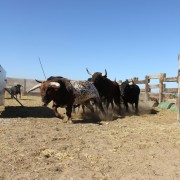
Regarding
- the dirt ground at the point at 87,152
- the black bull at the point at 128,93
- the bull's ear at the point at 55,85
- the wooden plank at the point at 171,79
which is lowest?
the dirt ground at the point at 87,152

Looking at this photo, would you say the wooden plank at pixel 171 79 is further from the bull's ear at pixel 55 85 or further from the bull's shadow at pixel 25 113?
the bull's ear at pixel 55 85

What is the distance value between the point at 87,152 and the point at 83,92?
18.1 ft

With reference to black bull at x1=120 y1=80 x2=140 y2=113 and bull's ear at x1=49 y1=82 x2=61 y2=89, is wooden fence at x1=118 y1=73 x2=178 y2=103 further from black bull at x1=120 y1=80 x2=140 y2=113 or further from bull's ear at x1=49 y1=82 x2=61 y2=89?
bull's ear at x1=49 y1=82 x2=61 y2=89

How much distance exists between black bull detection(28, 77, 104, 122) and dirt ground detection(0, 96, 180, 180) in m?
1.41

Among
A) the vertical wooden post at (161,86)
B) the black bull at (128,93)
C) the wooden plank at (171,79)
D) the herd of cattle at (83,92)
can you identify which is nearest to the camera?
the herd of cattle at (83,92)

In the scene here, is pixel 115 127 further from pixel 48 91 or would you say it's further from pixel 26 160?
pixel 26 160

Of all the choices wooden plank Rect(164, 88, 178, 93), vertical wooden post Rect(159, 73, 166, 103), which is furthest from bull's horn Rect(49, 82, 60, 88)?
vertical wooden post Rect(159, 73, 166, 103)

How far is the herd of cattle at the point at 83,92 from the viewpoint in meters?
11.0

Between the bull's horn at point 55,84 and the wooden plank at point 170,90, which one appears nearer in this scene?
the bull's horn at point 55,84

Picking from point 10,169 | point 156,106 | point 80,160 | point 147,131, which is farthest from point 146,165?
point 156,106

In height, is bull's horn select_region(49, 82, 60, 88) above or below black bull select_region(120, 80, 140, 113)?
above

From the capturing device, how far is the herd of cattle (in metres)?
11.0

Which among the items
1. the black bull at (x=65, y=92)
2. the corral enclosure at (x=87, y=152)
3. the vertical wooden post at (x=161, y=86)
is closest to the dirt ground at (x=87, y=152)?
the corral enclosure at (x=87, y=152)

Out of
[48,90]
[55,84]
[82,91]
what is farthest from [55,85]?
[82,91]
